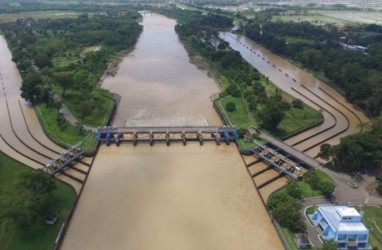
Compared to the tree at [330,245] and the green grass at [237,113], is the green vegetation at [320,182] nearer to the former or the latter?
the tree at [330,245]

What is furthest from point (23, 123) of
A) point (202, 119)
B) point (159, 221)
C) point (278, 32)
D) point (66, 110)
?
point (278, 32)

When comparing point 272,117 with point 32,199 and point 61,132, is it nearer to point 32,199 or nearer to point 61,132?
point 61,132

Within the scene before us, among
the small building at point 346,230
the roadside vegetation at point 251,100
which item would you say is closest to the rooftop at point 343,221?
the small building at point 346,230

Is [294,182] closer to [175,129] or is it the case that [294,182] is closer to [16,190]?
[175,129]

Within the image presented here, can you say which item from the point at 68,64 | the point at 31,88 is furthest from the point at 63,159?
the point at 68,64

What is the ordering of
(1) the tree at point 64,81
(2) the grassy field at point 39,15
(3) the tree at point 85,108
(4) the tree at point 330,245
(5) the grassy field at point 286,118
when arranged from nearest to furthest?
(4) the tree at point 330,245
(3) the tree at point 85,108
(5) the grassy field at point 286,118
(1) the tree at point 64,81
(2) the grassy field at point 39,15

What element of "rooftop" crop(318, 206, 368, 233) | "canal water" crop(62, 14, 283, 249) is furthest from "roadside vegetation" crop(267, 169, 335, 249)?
"rooftop" crop(318, 206, 368, 233)
